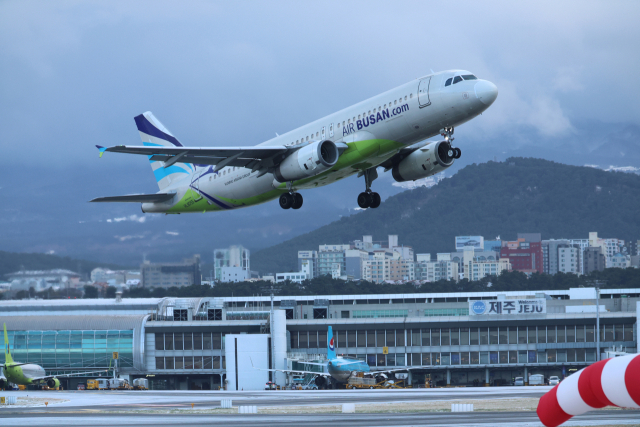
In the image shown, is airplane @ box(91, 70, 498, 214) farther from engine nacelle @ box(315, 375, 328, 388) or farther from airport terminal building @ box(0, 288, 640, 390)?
airport terminal building @ box(0, 288, 640, 390)

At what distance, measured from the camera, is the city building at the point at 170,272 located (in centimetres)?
9581

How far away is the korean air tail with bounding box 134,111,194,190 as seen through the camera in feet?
187

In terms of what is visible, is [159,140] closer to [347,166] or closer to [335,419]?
[347,166]

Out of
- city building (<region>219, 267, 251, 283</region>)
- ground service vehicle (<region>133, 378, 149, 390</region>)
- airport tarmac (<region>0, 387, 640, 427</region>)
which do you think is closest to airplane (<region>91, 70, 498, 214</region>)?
airport tarmac (<region>0, 387, 640, 427</region>)

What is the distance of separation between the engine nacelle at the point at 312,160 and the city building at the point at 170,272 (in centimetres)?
5552

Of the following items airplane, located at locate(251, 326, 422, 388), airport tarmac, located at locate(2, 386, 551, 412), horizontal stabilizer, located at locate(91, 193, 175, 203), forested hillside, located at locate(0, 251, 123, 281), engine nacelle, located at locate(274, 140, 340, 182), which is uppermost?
engine nacelle, located at locate(274, 140, 340, 182)

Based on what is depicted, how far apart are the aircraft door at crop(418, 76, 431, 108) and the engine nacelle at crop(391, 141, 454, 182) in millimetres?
4842

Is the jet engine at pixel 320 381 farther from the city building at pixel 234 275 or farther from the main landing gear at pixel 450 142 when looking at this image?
the city building at pixel 234 275

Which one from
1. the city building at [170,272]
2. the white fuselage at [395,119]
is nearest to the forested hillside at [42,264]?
the city building at [170,272]

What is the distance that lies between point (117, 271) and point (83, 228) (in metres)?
20.9

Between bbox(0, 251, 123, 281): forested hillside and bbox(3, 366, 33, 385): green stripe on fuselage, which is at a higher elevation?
bbox(0, 251, 123, 281): forested hillside

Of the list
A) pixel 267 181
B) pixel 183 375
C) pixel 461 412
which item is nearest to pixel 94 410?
pixel 267 181

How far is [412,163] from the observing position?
149 ft

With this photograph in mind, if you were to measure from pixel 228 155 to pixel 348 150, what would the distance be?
697 cm
